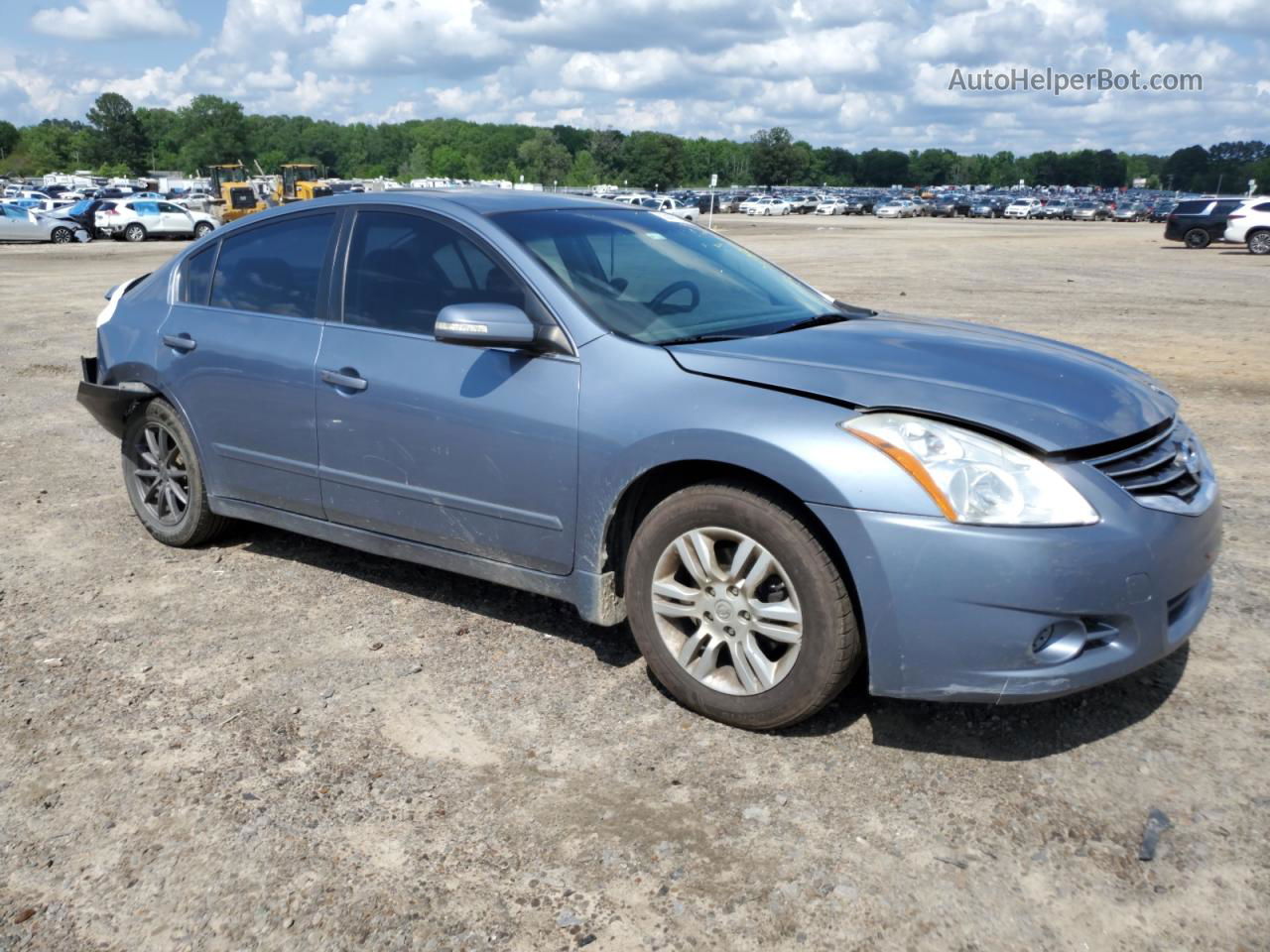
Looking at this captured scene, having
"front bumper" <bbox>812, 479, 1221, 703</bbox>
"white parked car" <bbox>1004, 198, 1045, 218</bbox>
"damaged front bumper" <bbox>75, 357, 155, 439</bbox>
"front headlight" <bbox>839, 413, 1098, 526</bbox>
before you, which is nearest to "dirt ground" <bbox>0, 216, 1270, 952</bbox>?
"front bumper" <bbox>812, 479, 1221, 703</bbox>

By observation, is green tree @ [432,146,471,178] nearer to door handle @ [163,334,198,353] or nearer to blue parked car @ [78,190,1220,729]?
door handle @ [163,334,198,353]

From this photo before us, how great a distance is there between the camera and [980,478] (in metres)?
3.13

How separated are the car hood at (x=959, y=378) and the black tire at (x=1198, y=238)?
34.9 m

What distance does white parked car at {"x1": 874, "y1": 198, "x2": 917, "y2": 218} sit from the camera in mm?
80875

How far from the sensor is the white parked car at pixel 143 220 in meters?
38.4

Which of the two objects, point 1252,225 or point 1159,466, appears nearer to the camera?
point 1159,466

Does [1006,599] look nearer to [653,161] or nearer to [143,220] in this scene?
[143,220]

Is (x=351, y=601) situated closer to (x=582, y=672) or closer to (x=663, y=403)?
(x=582, y=672)

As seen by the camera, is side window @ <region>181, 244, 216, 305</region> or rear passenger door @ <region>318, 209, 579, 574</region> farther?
side window @ <region>181, 244, 216, 305</region>

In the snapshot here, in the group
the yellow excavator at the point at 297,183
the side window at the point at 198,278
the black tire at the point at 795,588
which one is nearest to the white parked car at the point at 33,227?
the yellow excavator at the point at 297,183

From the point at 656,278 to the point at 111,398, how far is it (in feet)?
9.25

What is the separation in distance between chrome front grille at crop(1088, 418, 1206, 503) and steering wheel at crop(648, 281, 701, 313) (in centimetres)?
157

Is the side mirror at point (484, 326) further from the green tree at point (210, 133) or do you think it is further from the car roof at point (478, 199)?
the green tree at point (210, 133)

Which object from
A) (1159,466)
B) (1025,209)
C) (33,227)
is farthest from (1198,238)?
(1025,209)
